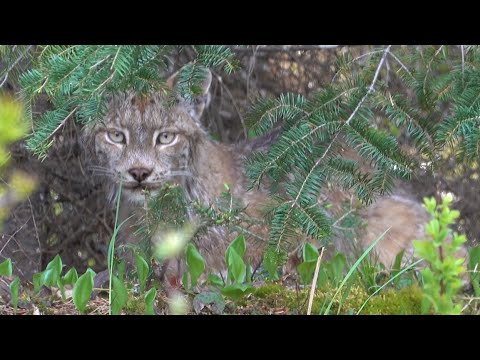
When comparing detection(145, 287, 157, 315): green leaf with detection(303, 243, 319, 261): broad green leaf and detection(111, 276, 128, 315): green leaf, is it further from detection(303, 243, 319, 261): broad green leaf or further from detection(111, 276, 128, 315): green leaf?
detection(303, 243, 319, 261): broad green leaf

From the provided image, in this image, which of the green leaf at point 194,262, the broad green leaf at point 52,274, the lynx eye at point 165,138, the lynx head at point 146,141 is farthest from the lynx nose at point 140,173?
the green leaf at point 194,262

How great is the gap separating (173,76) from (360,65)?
118 cm

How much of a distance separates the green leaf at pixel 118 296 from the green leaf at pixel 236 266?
483 mm

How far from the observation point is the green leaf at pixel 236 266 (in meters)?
3.33

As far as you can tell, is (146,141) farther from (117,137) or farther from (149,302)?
(149,302)

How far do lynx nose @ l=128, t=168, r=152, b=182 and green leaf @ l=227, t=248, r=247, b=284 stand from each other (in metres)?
1.77

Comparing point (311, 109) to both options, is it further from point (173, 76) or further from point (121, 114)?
point (121, 114)

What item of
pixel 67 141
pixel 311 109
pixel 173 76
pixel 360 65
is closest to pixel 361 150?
pixel 311 109

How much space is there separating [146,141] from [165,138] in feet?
0.48

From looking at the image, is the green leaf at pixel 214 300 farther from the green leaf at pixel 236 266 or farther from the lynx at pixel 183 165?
the lynx at pixel 183 165

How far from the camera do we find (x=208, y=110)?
733cm

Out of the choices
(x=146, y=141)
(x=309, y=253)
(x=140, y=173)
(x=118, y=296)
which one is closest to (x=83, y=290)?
(x=118, y=296)

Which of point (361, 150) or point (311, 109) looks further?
point (311, 109)

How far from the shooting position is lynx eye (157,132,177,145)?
209 inches
